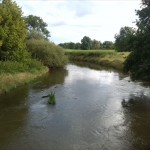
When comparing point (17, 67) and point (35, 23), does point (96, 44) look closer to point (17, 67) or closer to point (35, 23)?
point (35, 23)

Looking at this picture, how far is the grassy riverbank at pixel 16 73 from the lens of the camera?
30.6 metres

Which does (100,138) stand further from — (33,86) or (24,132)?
(33,86)

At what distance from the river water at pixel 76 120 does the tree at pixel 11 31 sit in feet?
26.3

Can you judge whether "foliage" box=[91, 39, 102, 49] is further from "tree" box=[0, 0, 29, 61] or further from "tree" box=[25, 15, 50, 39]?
"tree" box=[0, 0, 29, 61]

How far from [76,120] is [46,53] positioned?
34.3 metres

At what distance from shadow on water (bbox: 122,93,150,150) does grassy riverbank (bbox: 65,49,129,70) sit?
1342 inches

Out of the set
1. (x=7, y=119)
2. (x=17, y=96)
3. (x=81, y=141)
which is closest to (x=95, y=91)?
(x=17, y=96)

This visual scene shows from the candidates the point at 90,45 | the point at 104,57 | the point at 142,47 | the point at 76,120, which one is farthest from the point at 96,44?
the point at 76,120

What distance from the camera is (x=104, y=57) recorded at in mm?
79875

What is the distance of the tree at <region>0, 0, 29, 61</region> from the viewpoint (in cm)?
3709

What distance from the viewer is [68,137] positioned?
17.1m

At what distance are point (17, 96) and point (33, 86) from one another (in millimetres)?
6205

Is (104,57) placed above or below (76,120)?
above

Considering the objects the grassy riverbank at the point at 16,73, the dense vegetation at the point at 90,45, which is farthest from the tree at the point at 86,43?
the grassy riverbank at the point at 16,73
